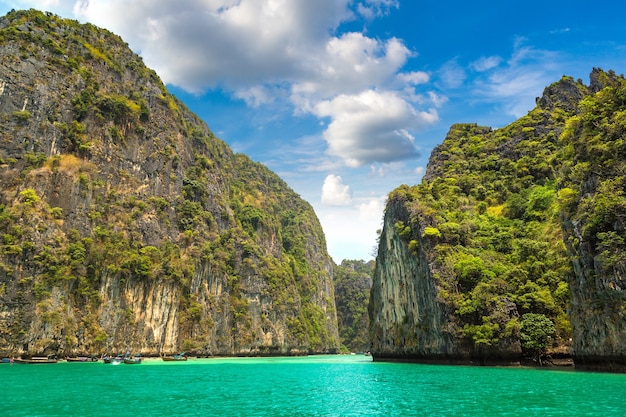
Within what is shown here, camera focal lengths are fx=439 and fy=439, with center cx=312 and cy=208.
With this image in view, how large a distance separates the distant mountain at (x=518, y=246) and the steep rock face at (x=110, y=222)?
29805 mm

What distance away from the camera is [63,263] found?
51.4 m

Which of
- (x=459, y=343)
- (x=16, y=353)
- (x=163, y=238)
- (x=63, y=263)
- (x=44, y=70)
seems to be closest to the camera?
(x=459, y=343)

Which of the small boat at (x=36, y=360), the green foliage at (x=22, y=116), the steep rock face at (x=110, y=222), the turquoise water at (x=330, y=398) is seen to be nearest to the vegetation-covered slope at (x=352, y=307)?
the steep rock face at (x=110, y=222)

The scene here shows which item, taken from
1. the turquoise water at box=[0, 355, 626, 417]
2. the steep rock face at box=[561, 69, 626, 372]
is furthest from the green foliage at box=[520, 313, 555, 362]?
the turquoise water at box=[0, 355, 626, 417]

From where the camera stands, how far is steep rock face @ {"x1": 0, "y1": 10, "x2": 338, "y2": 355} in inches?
1961

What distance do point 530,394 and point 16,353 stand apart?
4771cm

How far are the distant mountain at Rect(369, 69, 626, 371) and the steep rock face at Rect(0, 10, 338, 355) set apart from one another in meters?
29.8

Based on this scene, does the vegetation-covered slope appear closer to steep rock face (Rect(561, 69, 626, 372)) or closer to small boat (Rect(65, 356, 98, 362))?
small boat (Rect(65, 356, 98, 362))

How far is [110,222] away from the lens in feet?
200

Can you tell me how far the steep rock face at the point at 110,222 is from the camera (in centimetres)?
4981

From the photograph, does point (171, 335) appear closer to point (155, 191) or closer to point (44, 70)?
point (155, 191)

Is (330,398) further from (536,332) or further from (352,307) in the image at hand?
(352,307)

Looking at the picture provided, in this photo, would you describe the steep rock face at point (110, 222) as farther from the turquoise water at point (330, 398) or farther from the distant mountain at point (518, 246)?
the distant mountain at point (518, 246)

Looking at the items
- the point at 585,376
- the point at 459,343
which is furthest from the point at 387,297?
the point at 585,376
